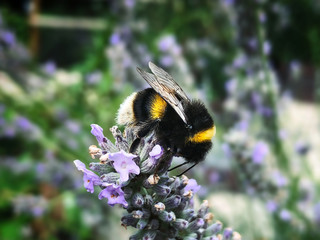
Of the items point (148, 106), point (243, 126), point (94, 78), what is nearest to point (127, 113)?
point (148, 106)

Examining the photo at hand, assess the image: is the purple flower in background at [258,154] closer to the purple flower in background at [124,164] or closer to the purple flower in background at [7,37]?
the purple flower in background at [124,164]

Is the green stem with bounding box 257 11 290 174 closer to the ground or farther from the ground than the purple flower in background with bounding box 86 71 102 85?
closer to the ground

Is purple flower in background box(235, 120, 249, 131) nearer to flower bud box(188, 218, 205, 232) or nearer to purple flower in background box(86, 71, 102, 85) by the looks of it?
flower bud box(188, 218, 205, 232)

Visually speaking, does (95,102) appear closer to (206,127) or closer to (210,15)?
(210,15)

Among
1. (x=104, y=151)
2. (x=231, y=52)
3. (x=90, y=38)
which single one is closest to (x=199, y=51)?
(x=231, y=52)

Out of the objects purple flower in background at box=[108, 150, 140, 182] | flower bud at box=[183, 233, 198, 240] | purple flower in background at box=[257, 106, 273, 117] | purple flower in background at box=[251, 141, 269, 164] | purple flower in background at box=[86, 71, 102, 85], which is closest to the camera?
purple flower in background at box=[108, 150, 140, 182]

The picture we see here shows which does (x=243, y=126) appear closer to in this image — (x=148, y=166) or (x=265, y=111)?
(x=265, y=111)

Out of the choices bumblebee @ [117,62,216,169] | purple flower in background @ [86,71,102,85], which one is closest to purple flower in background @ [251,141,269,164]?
bumblebee @ [117,62,216,169]
